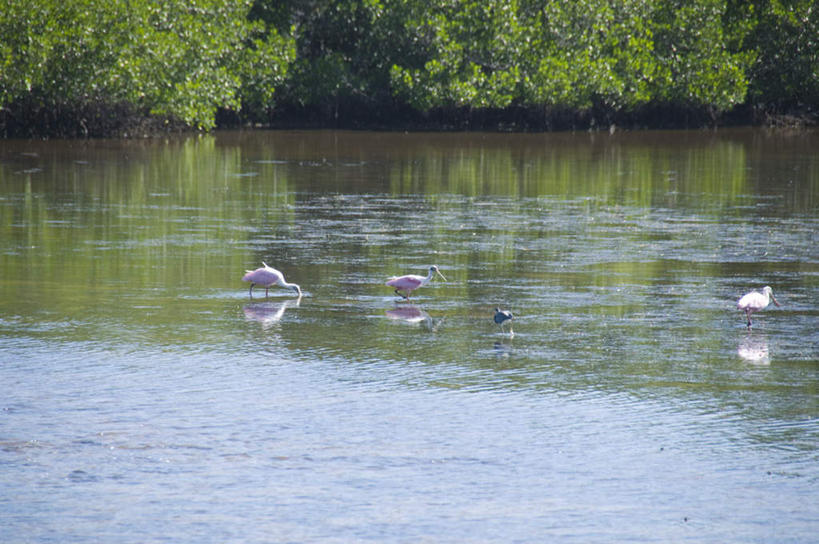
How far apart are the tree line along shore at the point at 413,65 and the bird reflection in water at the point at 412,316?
26890 millimetres

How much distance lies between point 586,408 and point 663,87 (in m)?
40.1

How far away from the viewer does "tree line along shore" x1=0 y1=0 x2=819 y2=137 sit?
120ft

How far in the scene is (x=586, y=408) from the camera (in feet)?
25.3

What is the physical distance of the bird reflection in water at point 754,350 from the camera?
9014 mm

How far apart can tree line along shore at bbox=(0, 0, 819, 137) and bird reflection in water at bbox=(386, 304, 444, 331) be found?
26.9 metres

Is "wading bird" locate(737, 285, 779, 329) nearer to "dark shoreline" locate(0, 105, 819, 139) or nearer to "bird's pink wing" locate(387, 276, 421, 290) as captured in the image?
"bird's pink wing" locate(387, 276, 421, 290)

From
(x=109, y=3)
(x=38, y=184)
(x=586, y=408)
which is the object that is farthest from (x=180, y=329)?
(x=109, y=3)

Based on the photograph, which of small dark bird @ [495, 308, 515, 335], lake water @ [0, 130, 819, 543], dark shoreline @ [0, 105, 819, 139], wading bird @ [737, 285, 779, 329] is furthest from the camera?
dark shoreline @ [0, 105, 819, 139]

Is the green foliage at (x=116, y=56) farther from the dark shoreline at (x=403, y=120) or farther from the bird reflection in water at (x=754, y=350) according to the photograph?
the bird reflection in water at (x=754, y=350)

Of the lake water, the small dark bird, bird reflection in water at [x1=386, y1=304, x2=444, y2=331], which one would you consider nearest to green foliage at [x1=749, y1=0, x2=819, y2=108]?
the lake water

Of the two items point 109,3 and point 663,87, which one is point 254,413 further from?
point 663,87

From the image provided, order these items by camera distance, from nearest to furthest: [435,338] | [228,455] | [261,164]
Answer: [228,455]
[435,338]
[261,164]

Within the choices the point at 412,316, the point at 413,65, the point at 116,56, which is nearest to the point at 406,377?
the point at 412,316

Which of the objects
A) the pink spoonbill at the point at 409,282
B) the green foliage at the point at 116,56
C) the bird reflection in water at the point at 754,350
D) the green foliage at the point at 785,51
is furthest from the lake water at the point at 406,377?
the green foliage at the point at 785,51
